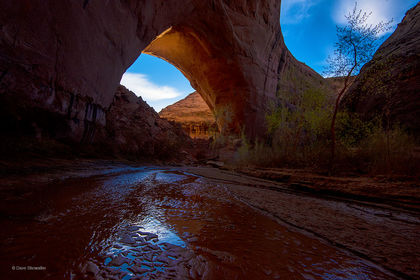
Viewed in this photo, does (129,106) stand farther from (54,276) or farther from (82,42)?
(54,276)

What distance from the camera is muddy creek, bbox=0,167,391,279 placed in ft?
2.46

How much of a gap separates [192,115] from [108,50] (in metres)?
29.9

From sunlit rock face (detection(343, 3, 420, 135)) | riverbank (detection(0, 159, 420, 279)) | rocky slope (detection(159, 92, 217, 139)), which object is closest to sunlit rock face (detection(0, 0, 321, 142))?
riverbank (detection(0, 159, 420, 279))

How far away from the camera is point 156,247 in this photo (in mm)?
956

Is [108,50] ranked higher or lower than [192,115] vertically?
lower

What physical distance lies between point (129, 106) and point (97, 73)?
16.4ft

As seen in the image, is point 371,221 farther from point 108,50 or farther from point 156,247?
point 108,50

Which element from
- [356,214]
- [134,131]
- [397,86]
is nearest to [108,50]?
[134,131]

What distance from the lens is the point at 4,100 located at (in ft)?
11.1

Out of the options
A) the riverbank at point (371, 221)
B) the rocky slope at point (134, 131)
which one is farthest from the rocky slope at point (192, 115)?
the riverbank at point (371, 221)

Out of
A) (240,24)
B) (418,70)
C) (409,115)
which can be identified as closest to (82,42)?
(409,115)

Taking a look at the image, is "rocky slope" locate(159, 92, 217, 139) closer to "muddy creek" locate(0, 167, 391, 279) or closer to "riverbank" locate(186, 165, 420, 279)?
"riverbank" locate(186, 165, 420, 279)

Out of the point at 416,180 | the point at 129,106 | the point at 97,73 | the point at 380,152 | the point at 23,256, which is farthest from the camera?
the point at 129,106

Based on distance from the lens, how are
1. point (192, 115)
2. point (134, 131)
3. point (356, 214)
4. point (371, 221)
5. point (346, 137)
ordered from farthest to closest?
1. point (192, 115)
2. point (134, 131)
3. point (346, 137)
4. point (356, 214)
5. point (371, 221)
